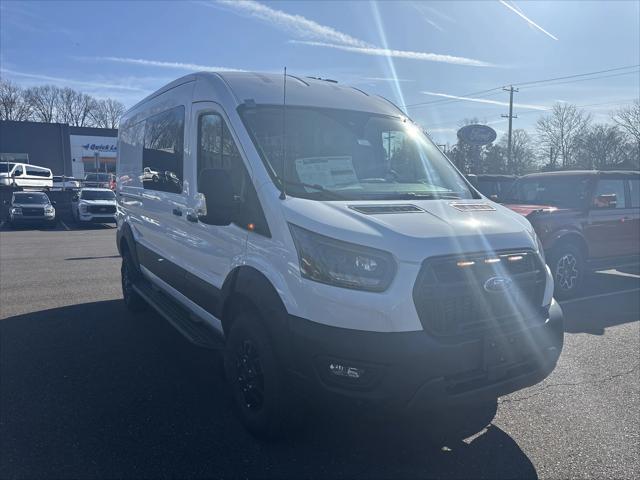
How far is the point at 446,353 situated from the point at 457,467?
918 mm

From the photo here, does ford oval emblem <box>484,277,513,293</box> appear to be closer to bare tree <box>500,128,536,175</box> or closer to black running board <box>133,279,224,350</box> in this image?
black running board <box>133,279,224,350</box>

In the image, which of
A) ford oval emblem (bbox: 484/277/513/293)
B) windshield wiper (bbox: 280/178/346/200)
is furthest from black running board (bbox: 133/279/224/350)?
ford oval emblem (bbox: 484/277/513/293)

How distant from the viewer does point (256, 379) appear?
11.5 feet

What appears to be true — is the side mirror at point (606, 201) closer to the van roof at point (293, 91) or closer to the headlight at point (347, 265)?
the van roof at point (293, 91)

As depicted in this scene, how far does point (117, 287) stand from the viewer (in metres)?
8.89

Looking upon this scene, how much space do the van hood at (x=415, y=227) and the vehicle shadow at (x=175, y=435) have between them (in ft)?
3.33

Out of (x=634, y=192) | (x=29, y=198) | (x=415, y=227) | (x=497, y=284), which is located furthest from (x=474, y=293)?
(x=29, y=198)

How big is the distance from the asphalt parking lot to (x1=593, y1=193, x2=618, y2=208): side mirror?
2.76 metres

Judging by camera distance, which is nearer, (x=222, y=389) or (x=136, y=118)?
(x=222, y=389)

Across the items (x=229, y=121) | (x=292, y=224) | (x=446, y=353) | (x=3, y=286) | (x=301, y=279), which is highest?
(x=229, y=121)

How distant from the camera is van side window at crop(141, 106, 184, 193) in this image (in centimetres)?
482

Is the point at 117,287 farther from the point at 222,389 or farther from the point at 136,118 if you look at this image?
the point at 222,389

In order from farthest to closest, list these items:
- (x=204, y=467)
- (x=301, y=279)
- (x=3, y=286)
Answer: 1. (x=3, y=286)
2. (x=204, y=467)
3. (x=301, y=279)

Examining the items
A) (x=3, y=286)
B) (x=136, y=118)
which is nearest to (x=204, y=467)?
(x=136, y=118)
